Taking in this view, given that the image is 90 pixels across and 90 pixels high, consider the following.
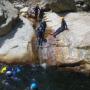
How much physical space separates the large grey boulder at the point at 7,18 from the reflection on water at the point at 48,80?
416 cm

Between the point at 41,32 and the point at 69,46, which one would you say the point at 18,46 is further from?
the point at 69,46

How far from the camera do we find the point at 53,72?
26109 mm

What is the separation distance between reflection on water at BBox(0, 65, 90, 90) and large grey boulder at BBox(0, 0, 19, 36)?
4164 mm

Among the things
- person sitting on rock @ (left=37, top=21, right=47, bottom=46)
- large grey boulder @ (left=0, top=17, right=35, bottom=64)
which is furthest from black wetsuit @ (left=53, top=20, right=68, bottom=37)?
large grey boulder @ (left=0, top=17, right=35, bottom=64)

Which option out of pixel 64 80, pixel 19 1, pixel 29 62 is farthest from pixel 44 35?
pixel 19 1

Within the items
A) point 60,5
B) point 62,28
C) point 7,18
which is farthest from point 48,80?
point 60,5

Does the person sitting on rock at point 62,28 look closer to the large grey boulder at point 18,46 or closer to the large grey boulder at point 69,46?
the large grey boulder at point 69,46

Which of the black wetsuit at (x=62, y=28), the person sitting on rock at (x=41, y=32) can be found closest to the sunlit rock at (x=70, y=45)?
the black wetsuit at (x=62, y=28)

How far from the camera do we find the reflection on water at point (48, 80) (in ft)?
78.6

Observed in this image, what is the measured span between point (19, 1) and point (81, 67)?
14907 mm

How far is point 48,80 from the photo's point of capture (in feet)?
82.2

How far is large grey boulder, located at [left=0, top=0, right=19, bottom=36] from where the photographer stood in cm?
2889

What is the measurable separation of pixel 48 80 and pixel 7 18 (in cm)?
755

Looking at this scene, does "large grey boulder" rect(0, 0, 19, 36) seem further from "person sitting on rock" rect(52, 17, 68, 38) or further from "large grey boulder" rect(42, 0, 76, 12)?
"large grey boulder" rect(42, 0, 76, 12)
